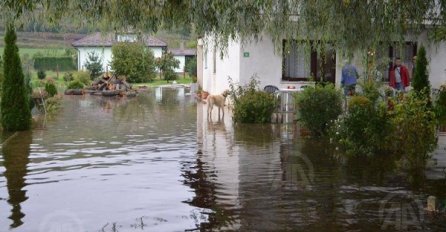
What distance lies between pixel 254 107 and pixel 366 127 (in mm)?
6472

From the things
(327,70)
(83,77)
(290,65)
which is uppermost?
(290,65)

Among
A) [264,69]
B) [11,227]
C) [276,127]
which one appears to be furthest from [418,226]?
[264,69]

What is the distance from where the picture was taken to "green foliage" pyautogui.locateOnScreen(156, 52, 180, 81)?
52344mm

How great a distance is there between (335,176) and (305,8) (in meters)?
2.90

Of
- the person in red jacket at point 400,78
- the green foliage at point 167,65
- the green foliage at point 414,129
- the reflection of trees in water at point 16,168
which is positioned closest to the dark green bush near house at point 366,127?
the green foliage at point 414,129

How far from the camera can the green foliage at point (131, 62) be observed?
41406 mm

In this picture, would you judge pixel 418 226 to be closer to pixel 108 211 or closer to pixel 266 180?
pixel 266 180

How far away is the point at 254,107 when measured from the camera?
18.0 meters

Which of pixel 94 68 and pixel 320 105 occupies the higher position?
pixel 94 68

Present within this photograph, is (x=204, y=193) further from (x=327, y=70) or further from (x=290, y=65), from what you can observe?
(x=327, y=70)

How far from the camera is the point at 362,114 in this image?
39.0ft

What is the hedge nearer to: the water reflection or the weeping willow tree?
the water reflection

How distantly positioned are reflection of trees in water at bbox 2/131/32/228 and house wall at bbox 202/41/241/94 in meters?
5.73

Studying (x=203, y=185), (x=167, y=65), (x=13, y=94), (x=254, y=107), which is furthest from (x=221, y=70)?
(x=167, y=65)
